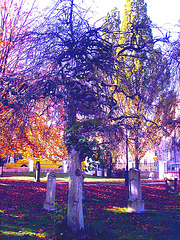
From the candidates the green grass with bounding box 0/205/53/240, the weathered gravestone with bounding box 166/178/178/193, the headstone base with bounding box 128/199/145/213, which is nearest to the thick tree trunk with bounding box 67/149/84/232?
the green grass with bounding box 0/205/53/240

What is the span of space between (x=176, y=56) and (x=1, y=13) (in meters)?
12.2

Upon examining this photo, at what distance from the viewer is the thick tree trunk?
6.47 m

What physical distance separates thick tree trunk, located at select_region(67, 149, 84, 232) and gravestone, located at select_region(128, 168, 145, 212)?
4.36 metres

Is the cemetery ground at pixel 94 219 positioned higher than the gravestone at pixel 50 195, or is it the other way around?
the gravestone at pixel 50 195

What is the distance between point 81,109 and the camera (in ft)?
28.4

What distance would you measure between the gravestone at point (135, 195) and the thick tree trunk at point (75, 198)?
436 centimetres

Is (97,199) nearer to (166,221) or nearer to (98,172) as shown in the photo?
(166,221)

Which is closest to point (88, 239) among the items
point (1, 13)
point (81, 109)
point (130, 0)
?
point (81, 109)

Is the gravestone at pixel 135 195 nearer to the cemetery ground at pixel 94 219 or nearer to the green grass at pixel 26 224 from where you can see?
the cemetery ground at pixel 94 219

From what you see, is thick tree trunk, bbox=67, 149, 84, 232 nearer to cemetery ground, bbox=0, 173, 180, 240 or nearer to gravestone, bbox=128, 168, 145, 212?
cemetery ground, bbox=0, 173, 180, 240

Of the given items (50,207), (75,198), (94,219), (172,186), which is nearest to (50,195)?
(50,207)

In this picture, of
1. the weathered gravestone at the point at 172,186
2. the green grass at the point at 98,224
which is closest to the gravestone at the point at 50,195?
the green grass at the point at 98,224

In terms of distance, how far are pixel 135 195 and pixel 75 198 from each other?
4.70m

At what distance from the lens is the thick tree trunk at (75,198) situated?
6469 millimetres
